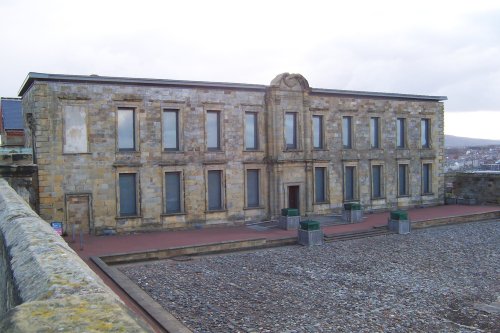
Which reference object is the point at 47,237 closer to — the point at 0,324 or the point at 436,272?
the point at 0,324

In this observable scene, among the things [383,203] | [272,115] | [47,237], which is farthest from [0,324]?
[383,203]

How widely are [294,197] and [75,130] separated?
1320 centimetres

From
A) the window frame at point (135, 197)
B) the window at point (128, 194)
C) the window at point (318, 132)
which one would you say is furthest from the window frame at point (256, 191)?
the window at point (128, 194)

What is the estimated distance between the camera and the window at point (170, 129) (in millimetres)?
24734

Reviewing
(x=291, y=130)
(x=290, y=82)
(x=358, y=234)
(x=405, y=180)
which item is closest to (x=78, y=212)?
(x=291, y=130)

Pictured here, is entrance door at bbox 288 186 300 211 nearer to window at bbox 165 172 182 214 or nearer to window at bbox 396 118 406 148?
window at bbox 165 172 182 214

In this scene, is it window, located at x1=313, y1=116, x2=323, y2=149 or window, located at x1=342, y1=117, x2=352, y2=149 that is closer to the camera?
window, located at x1=313, y1=116, x2=323, y2=149

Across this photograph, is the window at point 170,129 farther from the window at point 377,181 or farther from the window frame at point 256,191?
the window at point 377,181

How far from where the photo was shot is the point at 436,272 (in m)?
16.4

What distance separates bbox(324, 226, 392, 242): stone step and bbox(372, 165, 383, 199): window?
720cm

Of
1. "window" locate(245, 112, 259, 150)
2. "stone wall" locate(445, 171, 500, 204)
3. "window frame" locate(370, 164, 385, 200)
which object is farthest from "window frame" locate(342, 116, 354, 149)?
"stone wall" locate(445, 171, 500, 204)

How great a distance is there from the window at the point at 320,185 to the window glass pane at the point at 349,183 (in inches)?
75.2

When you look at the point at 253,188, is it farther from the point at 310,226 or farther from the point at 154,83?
the point at 154,83

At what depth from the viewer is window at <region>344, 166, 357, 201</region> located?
3041 centimetres
